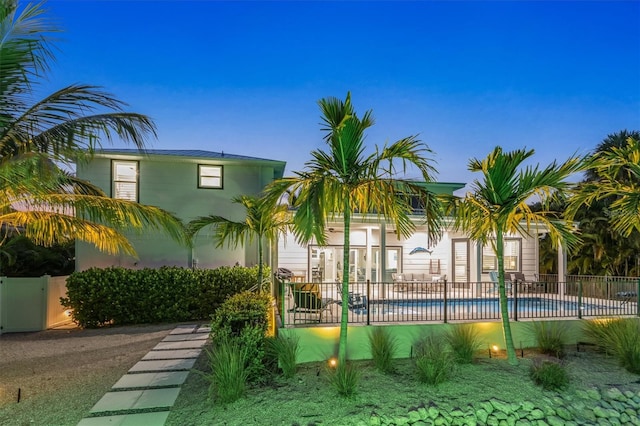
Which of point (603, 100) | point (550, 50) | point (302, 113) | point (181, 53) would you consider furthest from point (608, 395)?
point (603, 100)

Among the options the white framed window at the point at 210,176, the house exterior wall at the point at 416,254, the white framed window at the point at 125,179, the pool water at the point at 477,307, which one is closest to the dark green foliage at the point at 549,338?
the pool water at the point at 477,307

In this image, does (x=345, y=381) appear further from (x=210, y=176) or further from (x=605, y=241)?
(x=605, y=241)

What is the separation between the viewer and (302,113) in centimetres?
2500

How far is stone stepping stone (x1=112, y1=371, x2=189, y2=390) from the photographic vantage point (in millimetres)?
6082

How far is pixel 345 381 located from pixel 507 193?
173 inches

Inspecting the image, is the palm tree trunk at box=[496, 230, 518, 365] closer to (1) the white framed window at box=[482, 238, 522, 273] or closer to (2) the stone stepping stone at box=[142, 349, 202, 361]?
(2) the stone stepping stone at box=[142, 349, 202, 361]

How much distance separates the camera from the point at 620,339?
22.5 feet

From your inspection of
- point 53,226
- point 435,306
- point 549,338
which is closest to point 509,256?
point 435,306

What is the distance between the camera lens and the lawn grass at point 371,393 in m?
4.78

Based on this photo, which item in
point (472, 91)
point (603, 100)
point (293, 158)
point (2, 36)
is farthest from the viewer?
point (293, 158)

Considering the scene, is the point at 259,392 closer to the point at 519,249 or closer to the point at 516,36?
the point at 519,249

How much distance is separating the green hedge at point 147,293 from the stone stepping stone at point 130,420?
6527mm

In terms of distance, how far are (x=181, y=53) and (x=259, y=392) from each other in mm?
13983

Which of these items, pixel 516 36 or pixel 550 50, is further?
pixel 550 50
